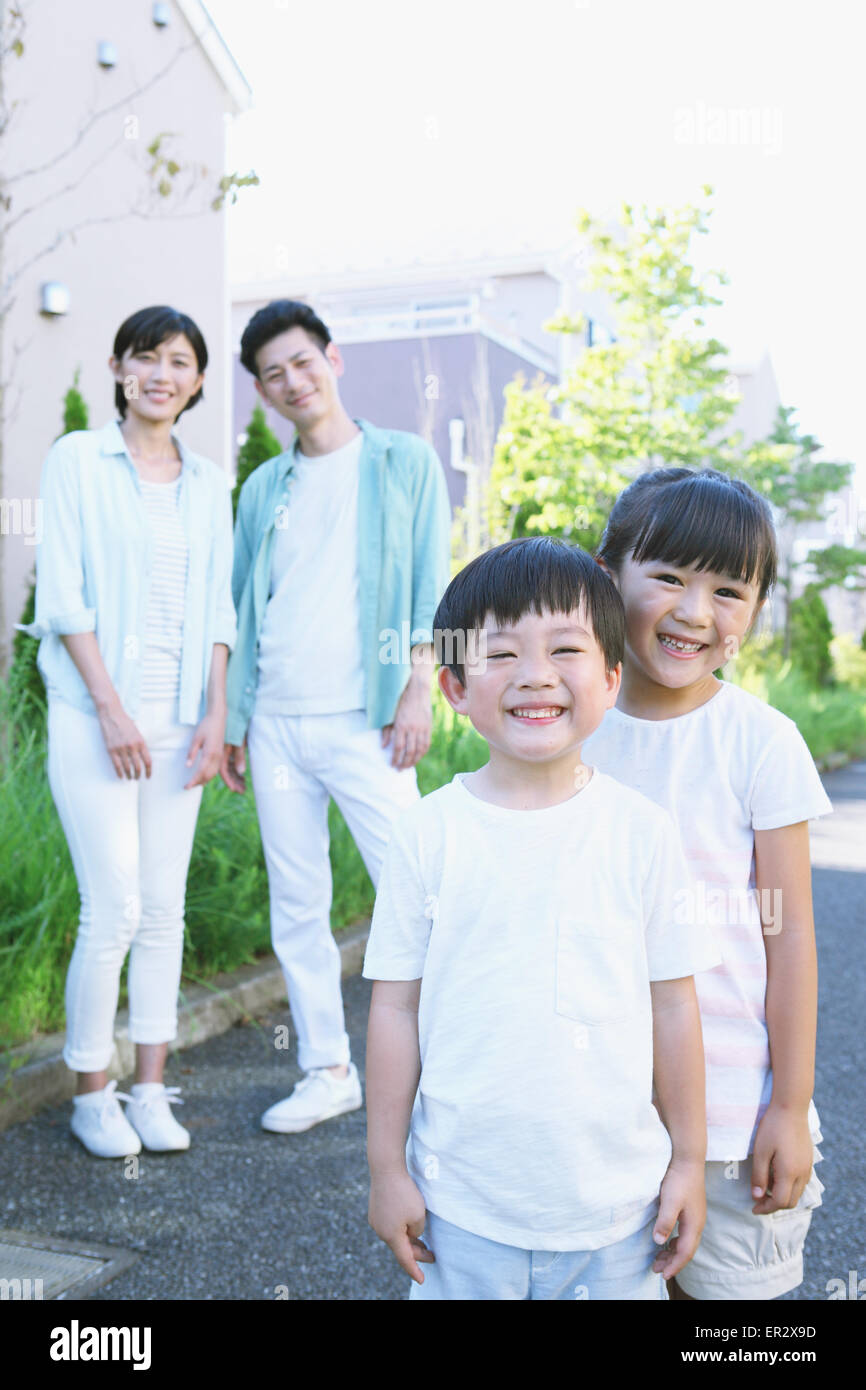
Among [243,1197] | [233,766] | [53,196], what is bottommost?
[243,1197]

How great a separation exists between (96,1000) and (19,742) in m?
2.35

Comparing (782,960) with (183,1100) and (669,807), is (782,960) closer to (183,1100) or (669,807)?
(669,807)

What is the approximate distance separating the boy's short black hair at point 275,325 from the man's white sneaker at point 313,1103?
83.3 inches

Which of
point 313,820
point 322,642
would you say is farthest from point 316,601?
point 313,820

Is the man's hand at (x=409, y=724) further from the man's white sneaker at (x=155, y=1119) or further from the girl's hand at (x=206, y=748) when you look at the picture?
the man's white sneaker at (x=155, y=1119)

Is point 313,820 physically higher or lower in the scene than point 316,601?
lower

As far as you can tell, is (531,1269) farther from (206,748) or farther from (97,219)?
(97,219)

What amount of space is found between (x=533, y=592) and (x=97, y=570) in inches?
83.3

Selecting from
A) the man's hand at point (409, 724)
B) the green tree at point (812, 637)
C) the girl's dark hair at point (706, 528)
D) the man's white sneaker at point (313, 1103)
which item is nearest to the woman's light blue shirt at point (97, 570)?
the man's hand at point (409, 724)

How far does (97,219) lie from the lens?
29.7 ft

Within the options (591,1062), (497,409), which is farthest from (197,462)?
(497,409)

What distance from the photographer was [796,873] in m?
1.72

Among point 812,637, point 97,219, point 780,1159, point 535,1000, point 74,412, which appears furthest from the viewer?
point 812,637

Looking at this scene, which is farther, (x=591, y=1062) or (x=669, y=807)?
(x=669, y=807)
